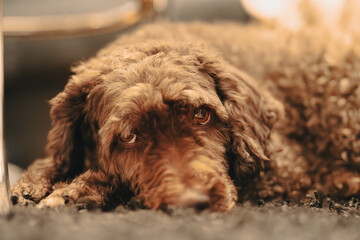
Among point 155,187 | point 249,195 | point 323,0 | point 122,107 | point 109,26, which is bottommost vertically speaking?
point 249,195

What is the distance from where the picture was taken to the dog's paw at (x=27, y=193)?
1.61m

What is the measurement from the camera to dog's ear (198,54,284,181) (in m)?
1.85

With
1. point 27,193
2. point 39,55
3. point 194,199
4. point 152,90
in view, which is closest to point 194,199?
point 194,199

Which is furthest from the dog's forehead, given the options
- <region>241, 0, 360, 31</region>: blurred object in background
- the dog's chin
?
<region>241, 0, 360, 31</region>: blurred object in background

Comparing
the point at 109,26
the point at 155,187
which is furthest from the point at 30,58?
the point at 155,187

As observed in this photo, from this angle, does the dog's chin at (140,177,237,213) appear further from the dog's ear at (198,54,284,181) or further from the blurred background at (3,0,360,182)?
the blurred background at (3,0,360,182)

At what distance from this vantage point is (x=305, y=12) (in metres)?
3.59

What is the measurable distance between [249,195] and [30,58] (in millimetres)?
1648

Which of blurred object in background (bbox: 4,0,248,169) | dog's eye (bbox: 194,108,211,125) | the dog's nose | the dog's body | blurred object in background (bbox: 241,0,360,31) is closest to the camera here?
the dog's nose

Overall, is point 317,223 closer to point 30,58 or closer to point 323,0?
point 30,58

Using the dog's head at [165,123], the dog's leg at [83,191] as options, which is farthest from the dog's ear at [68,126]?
the dog's leg at [83,191]

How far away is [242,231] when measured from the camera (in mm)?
1062

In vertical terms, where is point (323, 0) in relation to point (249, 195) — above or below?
above

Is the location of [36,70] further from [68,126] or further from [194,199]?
[194,199]
